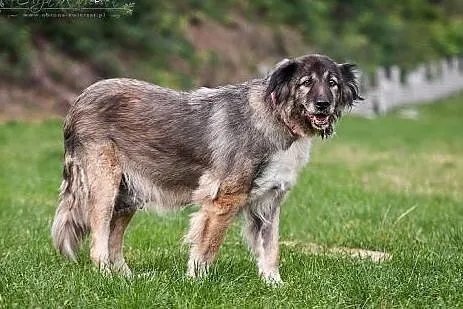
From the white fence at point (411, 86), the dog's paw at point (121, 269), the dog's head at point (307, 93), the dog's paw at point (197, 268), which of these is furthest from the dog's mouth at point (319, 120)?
the white fence at point (411, 86)

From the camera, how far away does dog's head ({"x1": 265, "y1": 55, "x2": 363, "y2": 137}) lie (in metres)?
6.32

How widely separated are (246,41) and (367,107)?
5537mm

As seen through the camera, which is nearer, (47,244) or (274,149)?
(274,149)

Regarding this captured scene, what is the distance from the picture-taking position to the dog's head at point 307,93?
6316 mm

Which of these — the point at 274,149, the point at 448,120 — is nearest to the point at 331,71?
the point at 274,149

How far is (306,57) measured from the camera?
6.49 meters

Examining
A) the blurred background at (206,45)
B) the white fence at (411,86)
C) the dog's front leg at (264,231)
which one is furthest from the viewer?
the white fence at (411,86)

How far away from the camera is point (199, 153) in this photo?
6648mm

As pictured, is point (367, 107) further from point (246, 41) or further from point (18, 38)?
point (18, 38)

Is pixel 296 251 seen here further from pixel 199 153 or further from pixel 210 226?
pixel 199 153

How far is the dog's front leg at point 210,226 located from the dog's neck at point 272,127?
0.48 metres

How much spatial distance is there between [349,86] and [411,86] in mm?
35636

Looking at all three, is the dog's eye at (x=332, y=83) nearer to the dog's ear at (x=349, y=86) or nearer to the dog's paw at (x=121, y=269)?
the dog's ear at (x=349, y=86)

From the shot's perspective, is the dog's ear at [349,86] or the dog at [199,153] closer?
the dog at [199,153]
